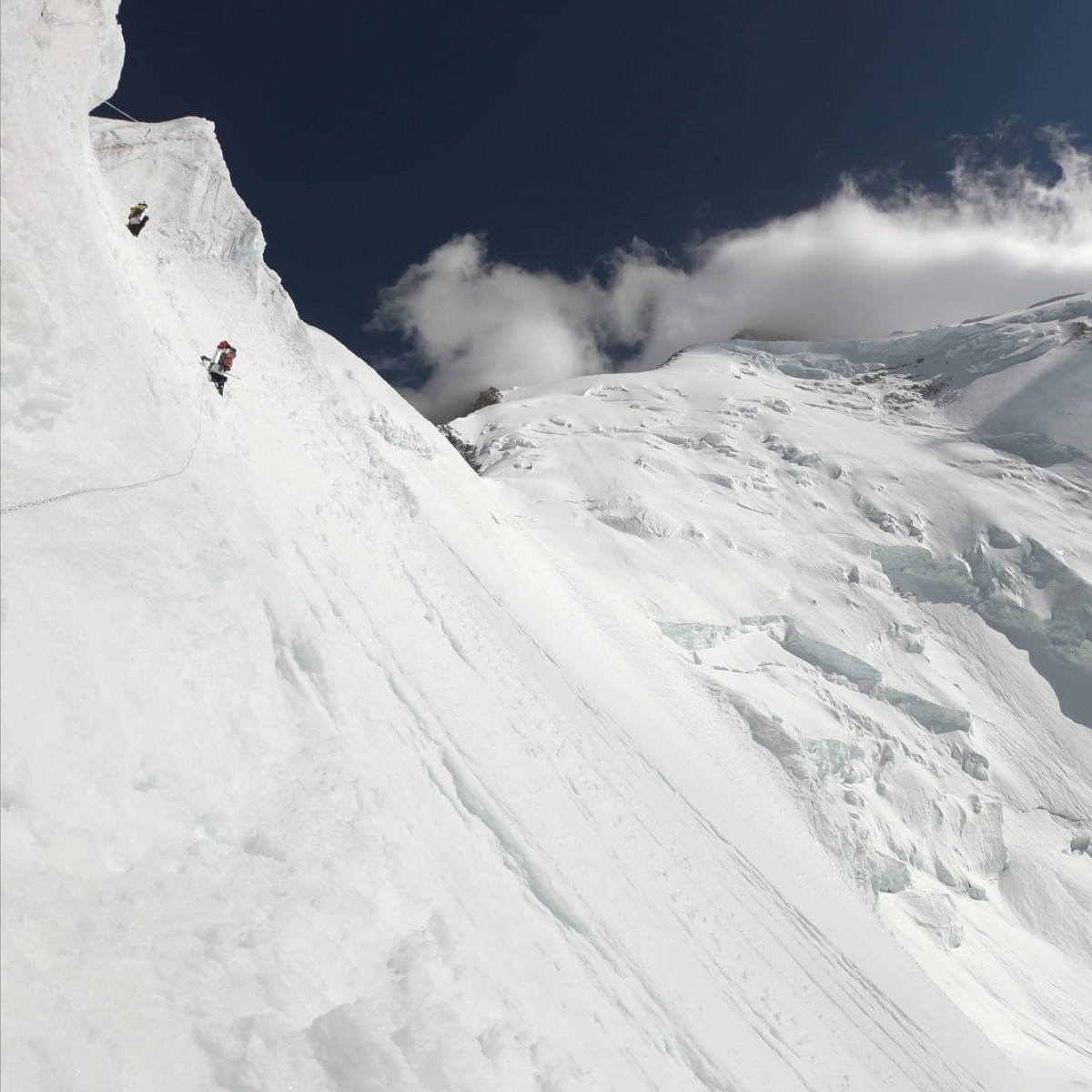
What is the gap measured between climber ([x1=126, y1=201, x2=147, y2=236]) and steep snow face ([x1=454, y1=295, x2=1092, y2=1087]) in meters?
19.9

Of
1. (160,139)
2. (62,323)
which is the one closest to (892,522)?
(160,139)

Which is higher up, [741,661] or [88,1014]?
[88,1014]

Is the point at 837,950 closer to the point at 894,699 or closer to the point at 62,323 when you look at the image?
the point at 62,323

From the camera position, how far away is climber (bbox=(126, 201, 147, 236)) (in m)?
13.8

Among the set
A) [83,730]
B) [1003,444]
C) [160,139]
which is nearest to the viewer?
[83,730]

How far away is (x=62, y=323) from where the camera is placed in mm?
7035

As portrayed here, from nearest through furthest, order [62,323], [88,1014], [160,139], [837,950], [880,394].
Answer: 1. [88,1014]
2. [62,323]
3. [837,950]
4. [160,139]
5. [880,394]

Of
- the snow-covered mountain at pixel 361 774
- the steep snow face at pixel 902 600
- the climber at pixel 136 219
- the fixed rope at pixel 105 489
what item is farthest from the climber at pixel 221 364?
the steep snow face at pixel 902 600

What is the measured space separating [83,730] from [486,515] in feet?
63.1

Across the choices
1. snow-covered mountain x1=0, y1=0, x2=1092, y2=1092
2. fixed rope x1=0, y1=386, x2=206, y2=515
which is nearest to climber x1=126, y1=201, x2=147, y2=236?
snow-covered mountain x1=0, y1=0, x2=1092, y2=1092

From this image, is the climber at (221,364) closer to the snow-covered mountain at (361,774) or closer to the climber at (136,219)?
the snow-covered mountain at (361,774)

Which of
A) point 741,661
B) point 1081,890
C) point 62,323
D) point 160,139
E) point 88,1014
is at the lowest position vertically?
point 1081,890

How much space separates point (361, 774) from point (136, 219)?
12793 mm

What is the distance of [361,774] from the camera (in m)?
7.00
